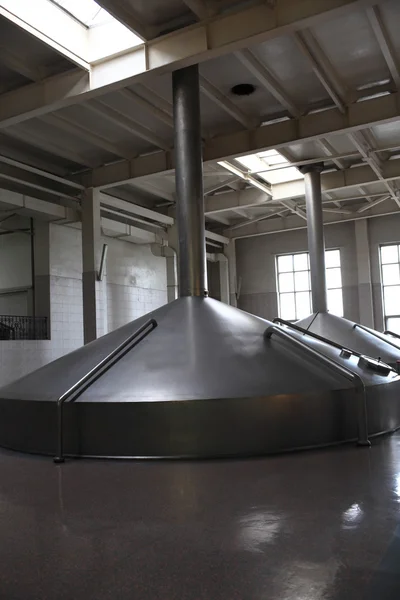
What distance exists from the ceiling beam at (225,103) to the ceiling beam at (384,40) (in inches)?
138

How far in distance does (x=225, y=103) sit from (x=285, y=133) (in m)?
1.96

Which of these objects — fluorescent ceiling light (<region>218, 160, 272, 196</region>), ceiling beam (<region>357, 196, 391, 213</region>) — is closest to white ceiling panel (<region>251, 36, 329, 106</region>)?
fluorescent ceiling light (<region>218, 160, 272, 196</region>)

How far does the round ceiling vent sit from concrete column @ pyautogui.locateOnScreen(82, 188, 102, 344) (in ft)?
20.7

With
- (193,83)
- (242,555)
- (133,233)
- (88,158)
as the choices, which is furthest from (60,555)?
(133,233)

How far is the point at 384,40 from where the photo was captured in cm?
1068

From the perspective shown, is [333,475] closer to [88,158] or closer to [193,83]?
[193,83]

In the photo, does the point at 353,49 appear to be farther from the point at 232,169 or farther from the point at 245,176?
the point at 245,176

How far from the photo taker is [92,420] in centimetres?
656

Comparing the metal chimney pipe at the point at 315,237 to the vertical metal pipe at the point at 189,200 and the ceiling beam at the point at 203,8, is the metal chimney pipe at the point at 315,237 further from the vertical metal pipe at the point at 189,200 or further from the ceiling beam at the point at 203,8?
the ceiling beam at the point at 203,8

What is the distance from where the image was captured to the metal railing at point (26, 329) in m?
18.9

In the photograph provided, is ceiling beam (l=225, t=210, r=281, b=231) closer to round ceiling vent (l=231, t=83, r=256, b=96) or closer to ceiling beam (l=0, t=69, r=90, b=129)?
round ceiling vent (l=231, t=83, r=256, b=96)

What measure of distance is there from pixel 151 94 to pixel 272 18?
3.98m

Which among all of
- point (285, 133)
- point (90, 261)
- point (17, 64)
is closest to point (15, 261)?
point (90, 261)

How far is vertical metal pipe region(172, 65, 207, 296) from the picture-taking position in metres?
8.89
